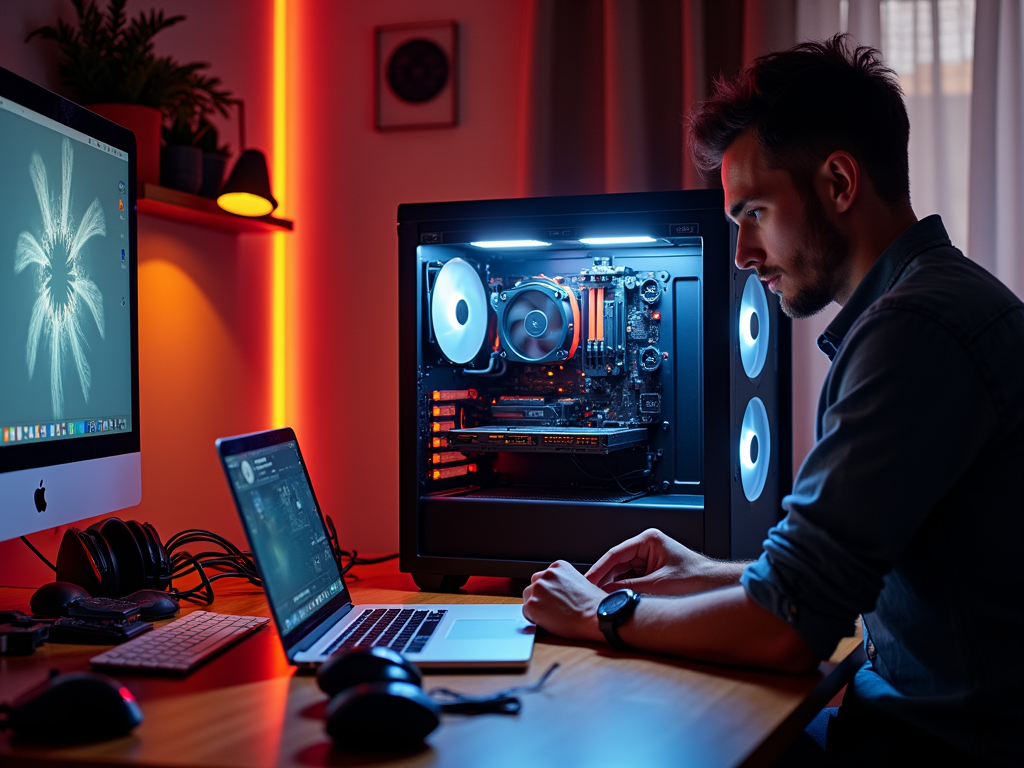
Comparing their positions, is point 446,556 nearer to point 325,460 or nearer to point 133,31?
point 325,460

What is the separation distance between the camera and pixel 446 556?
4.53 ft

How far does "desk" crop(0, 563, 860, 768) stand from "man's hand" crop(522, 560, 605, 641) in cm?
2

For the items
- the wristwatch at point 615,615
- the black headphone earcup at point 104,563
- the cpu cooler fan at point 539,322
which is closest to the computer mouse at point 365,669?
the wristwatch at point 615,615

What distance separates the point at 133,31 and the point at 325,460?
105cm

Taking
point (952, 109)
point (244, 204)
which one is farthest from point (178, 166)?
point (952, 109)

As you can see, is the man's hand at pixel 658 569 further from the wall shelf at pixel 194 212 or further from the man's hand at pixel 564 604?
the wall shelf at pixel 194 212

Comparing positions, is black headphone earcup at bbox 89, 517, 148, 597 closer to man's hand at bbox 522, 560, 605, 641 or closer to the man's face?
man's hand at bbox 522, 560, 605, 641

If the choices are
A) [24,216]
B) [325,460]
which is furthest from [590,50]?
[24,216]

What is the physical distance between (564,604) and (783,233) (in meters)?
0.51

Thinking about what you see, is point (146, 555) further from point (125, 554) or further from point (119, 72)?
point (119, 72)

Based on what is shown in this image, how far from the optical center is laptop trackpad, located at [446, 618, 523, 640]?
101 cm

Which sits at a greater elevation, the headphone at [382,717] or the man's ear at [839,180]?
the man's ear at [839,180]

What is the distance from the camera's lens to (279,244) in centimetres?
222

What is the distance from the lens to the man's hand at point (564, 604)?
101 cm
